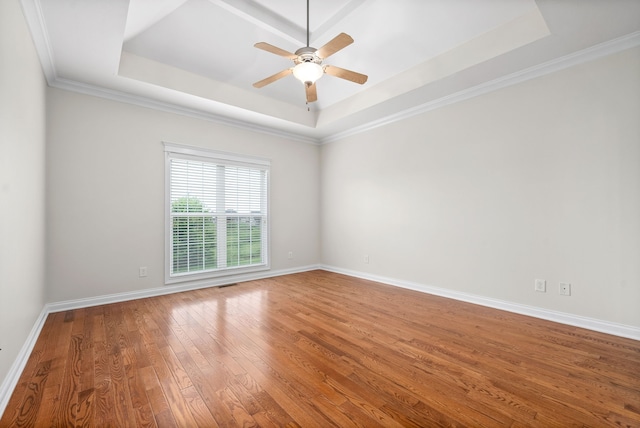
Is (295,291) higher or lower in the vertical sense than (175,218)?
lower

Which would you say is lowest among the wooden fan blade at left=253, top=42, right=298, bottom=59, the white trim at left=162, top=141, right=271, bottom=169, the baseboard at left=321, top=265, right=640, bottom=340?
the baseboard at left=321, top=265, right=640, bottom=340

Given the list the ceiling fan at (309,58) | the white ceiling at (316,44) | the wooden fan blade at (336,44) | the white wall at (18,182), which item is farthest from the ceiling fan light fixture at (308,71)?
the white wall at (18,182)

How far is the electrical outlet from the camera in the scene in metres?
2.88

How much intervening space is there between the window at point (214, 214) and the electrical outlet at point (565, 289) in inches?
160

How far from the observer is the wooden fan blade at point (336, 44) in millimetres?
2234

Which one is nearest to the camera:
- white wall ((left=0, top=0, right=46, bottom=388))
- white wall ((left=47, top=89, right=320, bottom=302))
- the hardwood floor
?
the hardwood floor

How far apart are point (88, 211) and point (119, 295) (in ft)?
3.64

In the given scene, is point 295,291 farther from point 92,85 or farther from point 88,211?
point 92,85

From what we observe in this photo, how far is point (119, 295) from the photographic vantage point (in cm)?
361

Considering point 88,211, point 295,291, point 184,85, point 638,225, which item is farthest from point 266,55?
point 638,225

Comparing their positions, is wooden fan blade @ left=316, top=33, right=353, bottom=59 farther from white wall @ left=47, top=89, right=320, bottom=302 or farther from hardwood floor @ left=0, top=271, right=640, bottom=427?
white wall @ left=47, top=89, right=320, bottom=302

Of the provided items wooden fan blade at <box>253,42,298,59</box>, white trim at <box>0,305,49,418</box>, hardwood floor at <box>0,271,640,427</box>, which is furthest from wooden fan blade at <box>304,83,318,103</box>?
white trim at <box>0,305,49,418</box>

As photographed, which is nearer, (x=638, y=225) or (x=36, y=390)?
(x=36, y=390)

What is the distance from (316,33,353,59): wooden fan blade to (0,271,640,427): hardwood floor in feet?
8.14
